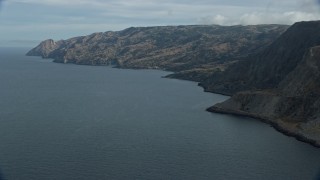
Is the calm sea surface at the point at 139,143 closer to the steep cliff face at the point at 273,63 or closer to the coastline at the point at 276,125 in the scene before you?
the coastline at the point at 276,125

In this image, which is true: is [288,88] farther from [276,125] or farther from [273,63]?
[273,63]

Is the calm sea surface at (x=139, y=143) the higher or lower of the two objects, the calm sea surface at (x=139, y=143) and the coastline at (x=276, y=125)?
the lower

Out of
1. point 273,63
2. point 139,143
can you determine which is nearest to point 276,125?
point 139,143

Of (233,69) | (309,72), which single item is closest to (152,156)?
(309,72)

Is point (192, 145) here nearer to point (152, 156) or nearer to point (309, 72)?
point (152, 156)

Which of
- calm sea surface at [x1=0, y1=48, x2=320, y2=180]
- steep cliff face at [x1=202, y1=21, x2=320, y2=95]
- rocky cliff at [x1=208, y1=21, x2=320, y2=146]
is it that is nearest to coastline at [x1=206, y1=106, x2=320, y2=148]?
rocky cliff at [x1=208, y1=21, x2=320, y2=146]

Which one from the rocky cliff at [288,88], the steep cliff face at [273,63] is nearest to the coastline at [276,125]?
the rocky cliff at [288,88]
